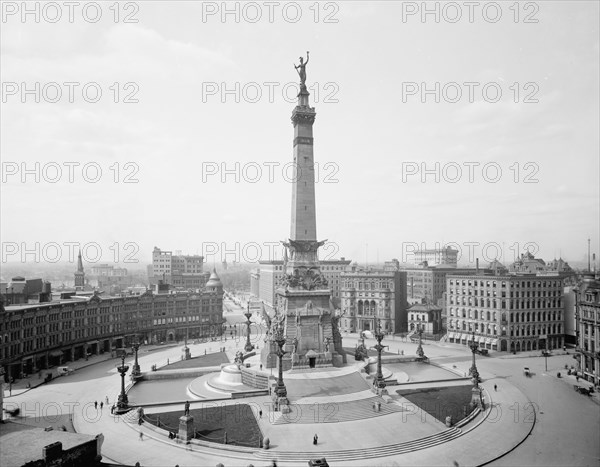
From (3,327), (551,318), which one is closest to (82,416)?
(3,327)

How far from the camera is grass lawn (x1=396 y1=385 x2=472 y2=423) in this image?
144 ft

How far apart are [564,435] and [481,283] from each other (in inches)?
1647

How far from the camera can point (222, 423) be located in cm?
4172

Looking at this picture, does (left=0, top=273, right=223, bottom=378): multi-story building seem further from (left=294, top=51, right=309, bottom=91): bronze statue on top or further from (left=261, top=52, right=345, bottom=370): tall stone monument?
(left=294, top=51, right=309, bottom=91): bronze statue on top

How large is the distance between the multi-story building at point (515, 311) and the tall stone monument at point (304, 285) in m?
30.4

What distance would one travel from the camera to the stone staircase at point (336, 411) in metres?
42.6

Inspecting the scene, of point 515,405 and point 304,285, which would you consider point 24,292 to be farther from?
point 515,405

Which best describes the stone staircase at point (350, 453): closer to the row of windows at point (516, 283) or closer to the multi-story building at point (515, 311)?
the multi-story building at point (515, 311)

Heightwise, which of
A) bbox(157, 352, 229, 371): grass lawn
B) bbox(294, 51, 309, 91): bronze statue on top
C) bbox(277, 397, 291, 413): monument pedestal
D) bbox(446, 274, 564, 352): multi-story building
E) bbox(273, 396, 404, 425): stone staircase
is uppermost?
bbox(294, 51, 309, 91): bronze statue on top

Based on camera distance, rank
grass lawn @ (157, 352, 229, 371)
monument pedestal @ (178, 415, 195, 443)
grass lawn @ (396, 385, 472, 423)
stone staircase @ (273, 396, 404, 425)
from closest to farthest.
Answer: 1. monument pedestal @ (178, 415, 195, 443)
2. stone staircase @ (273, 396, 404, 425)
3. grass lawn @ (396, 385, 472, 423)
4. grass lawn @ (157, 352, 229, 371)

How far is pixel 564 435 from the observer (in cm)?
3941

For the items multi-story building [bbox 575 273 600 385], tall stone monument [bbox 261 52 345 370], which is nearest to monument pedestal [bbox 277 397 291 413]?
tall stone monument [bbox 261 52 345 370]

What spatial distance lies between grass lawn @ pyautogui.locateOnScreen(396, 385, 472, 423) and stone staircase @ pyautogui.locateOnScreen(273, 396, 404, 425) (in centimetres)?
314

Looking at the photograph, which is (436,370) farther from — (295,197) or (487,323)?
(295,197)
